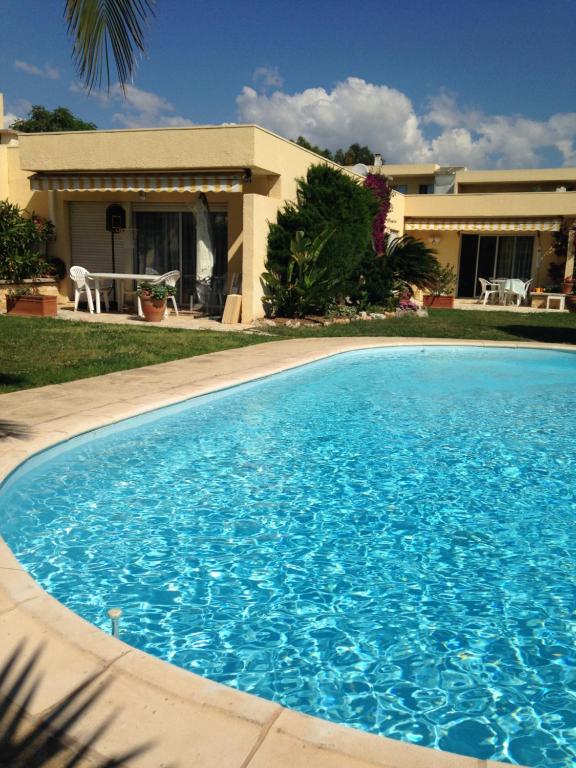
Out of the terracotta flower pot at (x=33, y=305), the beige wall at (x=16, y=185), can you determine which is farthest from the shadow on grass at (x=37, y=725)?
the beige wall at (x=16, y=185)

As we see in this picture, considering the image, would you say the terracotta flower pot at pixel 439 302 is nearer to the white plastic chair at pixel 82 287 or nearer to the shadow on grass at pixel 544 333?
the shadow on grass at pixel 544 333

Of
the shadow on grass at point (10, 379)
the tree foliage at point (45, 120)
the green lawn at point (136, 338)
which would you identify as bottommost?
the shadow on grass at point (10, 379)

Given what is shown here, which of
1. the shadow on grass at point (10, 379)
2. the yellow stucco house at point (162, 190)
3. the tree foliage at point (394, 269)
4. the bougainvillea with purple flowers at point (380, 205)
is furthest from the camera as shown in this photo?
the bougainvillea with purple flowers at point (380, 205)

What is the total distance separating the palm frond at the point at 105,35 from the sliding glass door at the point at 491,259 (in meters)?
31.6

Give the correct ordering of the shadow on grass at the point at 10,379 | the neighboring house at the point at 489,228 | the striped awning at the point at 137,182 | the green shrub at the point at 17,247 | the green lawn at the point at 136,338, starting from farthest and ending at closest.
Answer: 1. the neighboring house at the point at 489,228
2. the green shrub at the point at 17,247
3. the striped awning at the point at 137,182
4. the green lawn at the point at 136,338
5. the shadow on grass at the point at 10,379

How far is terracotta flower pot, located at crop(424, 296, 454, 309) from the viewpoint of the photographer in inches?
1168

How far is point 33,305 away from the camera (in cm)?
1983

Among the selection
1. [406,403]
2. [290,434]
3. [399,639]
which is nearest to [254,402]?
[290,434]

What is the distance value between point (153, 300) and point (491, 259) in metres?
22.4

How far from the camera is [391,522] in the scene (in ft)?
21.7

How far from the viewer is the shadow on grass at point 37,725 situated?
2779mm

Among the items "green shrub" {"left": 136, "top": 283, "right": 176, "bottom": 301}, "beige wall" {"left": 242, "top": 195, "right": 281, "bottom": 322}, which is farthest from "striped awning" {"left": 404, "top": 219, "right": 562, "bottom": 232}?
"green shrub" {"left": 136, "top": 283, "right": 176, "bottom": 301}

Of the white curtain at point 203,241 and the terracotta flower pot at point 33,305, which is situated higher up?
the white curtain at point 203,241

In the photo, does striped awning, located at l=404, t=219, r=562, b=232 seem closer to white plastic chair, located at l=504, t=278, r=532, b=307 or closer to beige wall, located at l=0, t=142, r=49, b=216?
white plastic chair, located at l=504, t=278, r=532, b=307
